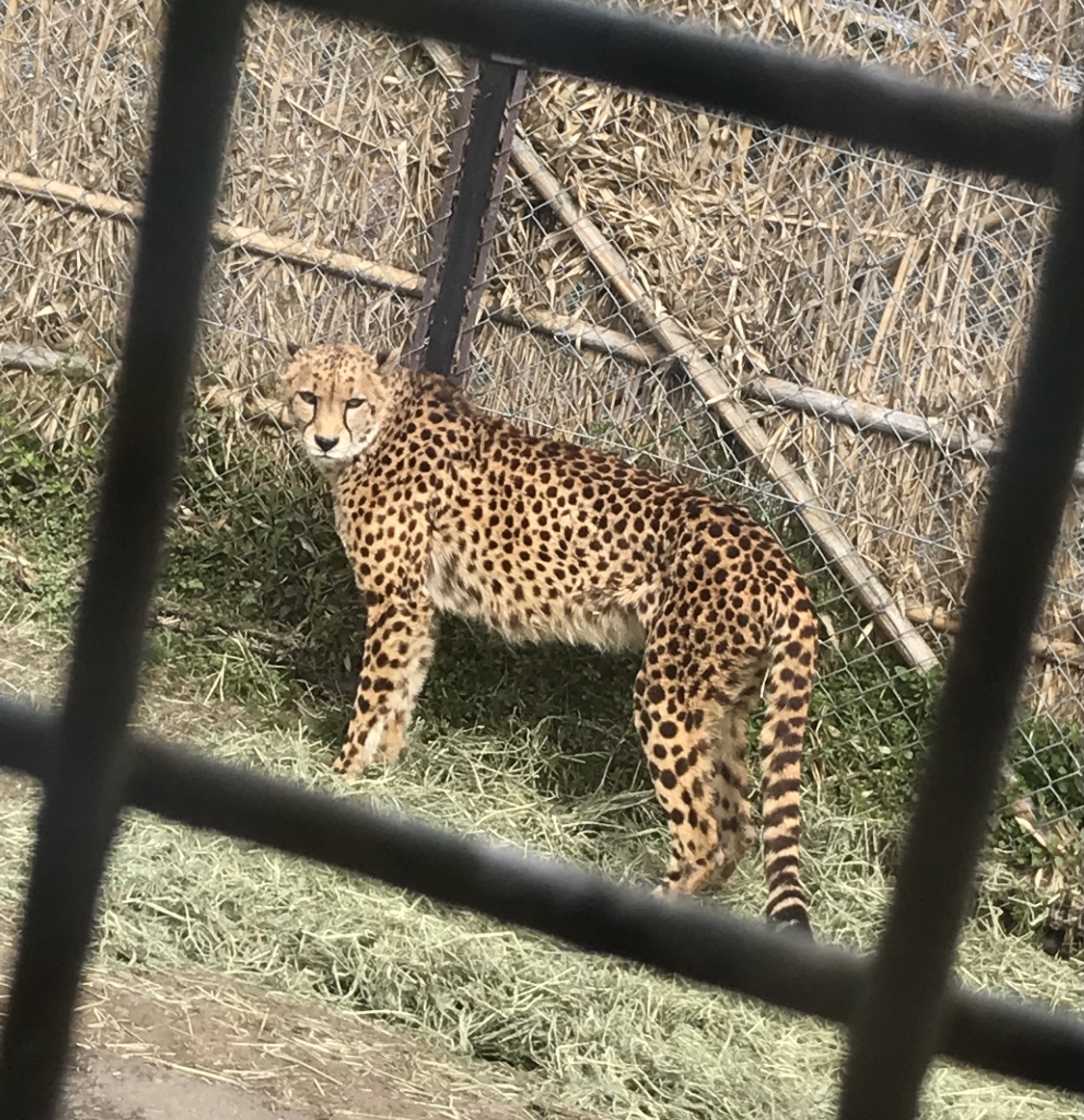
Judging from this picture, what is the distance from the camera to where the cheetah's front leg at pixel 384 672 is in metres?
3.85

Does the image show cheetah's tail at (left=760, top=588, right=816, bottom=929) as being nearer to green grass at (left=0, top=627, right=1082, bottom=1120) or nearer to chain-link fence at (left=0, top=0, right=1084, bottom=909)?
green grass at (left=0, top=627, right=1082, bottom=1120)

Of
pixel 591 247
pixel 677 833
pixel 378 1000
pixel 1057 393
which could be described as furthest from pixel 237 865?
pixel 1057 393

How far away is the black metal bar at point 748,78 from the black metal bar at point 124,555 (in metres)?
0.09

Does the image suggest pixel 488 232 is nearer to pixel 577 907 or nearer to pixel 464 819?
pixel 464 819

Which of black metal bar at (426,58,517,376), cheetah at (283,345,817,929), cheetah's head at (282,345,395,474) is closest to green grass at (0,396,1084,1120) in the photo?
→ cheetah at (283,345,817,929)

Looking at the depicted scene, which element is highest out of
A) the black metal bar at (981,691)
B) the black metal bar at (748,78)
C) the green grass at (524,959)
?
the black metal bar at (748,78)

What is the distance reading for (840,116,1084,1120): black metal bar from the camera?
31.6 inches

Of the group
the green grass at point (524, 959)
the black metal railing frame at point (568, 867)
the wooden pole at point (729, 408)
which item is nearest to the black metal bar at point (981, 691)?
the black metal railing frame at point (568, 867)

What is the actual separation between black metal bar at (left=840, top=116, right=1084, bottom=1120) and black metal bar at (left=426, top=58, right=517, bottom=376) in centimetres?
320

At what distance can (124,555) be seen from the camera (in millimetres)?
958

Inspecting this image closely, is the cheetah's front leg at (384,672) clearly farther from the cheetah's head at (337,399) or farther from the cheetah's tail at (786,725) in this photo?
the cheetah's tail at (786,725)

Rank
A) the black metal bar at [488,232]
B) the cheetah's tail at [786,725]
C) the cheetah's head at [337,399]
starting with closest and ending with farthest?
the cheetah's tail at [786,725], the cheetah's head at [337,399], the black metal bar at [488,232]

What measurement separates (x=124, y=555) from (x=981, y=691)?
0.49 meters

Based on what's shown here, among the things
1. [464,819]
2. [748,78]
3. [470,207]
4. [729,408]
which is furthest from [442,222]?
[748,78]
